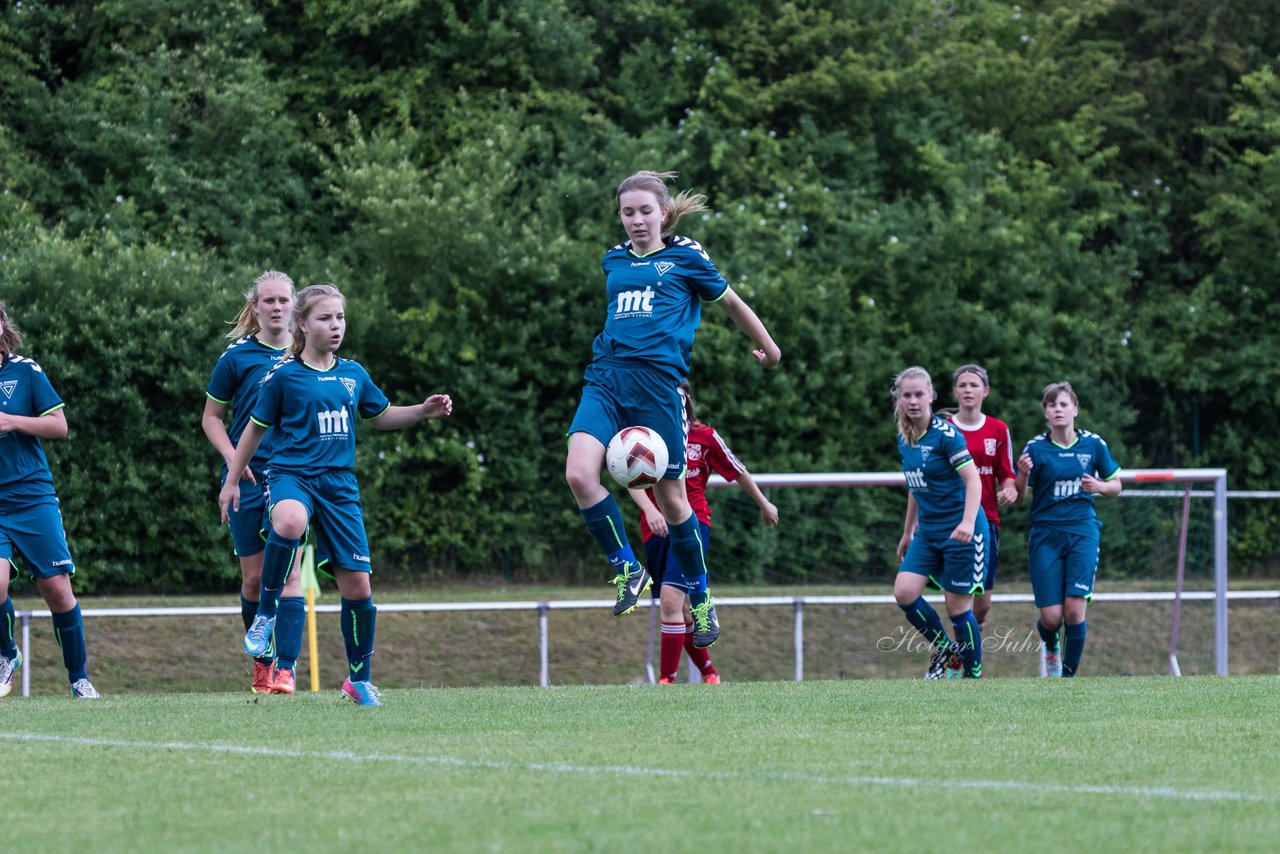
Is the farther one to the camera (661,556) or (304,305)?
(661,556)

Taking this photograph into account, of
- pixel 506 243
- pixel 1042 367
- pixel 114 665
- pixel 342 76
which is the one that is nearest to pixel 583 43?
pixel 342 76

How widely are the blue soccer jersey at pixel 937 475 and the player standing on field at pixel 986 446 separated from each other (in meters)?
0.53

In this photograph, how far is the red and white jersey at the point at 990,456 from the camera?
1177cm

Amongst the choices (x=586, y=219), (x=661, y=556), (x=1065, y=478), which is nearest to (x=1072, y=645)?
(x=1065, y=478)

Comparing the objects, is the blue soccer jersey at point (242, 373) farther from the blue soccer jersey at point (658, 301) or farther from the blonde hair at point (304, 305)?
the blue soccer jersey at point (658, 301)

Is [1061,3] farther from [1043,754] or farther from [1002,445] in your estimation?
[1043,754]

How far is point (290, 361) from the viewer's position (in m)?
8.04

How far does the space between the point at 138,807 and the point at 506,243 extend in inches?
595

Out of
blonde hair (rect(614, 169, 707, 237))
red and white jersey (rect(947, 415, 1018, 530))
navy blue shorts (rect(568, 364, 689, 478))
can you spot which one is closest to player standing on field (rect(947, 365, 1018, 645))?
red and white jersey (rect(947, 415, 1018, 530))

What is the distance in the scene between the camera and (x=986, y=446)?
11.8 m

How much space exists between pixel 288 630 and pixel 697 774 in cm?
441

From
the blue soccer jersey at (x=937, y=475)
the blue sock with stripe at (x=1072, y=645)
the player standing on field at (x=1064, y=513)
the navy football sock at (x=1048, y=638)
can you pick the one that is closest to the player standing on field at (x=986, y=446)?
the player standing on field at (x=1064, y=513)

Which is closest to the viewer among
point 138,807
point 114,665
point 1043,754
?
point 138,807

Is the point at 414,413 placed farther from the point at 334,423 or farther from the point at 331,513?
the point at 331,513
